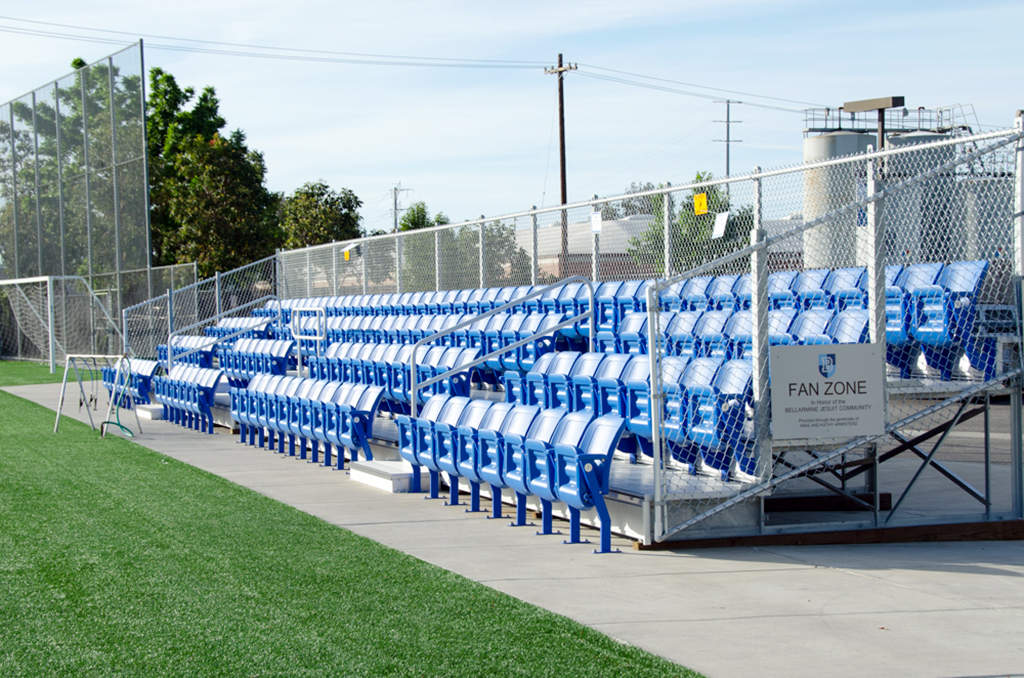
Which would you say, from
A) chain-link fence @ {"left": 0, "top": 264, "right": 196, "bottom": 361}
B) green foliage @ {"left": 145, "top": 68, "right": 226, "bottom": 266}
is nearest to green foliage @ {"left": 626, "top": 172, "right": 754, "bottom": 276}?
chain-link fence @ {"left": 0, "top": 264, "right": 196, "bottom": 361}

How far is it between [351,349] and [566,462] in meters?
6.73

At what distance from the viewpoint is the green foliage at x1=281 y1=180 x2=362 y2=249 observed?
39422 millimetres

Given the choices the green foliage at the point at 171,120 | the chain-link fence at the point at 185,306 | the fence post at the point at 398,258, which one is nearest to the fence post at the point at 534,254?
the fence post at the point at 398,258

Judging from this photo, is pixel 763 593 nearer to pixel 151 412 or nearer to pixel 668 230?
pixel 668 230

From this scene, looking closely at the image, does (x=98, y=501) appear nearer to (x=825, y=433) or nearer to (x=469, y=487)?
(x=469, y=487)

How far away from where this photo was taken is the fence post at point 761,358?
7.09m

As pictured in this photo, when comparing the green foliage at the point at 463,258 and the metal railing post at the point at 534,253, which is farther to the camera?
the green foliage at the point at 463,258

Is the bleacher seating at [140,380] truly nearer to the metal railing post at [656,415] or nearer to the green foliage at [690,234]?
the green foliage at [690,234]

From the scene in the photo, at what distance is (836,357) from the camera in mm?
7242

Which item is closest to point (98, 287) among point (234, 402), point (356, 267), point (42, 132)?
point (42, 132)

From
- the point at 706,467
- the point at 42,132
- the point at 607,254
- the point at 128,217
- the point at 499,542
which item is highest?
the point at 42,132

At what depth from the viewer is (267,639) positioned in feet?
16.1

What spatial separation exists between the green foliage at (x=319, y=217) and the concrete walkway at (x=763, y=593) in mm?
31592

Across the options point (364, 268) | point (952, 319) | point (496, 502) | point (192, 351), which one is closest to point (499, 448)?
point (496, 502)
